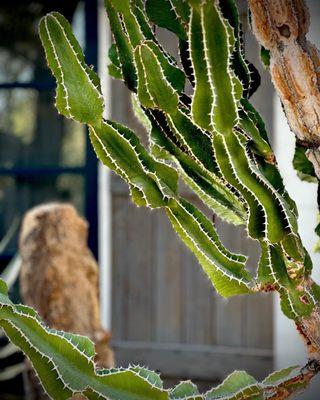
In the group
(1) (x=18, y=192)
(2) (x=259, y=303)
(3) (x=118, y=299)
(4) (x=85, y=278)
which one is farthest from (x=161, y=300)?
(4) (x=85, y=278)

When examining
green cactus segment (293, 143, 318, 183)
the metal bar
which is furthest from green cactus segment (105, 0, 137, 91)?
the metal bar

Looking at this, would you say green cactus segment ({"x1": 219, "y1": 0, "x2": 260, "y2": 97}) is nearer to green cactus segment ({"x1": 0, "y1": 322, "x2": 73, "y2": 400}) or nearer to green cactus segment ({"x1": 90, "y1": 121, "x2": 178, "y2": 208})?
green cactus segment ({"x1": 90, "y1": 121, "x2": 178, "y2": 208})

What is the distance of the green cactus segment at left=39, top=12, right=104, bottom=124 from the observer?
133 cm

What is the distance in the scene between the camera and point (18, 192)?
4484mm

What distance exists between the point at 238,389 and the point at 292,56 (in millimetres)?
539

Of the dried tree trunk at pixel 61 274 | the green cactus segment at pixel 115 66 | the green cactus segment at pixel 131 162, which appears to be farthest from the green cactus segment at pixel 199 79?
the dried tree trunk at pixel 61 274

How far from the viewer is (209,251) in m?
1.38

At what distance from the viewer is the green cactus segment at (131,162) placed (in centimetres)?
136

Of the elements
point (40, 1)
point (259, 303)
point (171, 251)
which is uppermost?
point (40, 1)

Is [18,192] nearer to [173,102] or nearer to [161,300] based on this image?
[161,300]

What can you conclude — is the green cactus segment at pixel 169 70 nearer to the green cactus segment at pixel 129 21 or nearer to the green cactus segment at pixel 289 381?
the green cactus segment at pixel 129 21

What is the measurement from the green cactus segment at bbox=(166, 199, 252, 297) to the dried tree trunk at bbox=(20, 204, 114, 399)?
1718 millimetres

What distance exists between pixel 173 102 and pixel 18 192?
324 centimetres

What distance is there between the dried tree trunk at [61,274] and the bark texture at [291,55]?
187cm
